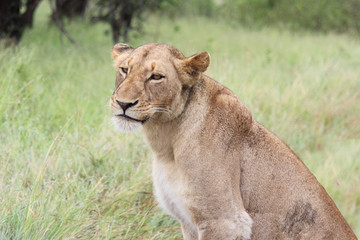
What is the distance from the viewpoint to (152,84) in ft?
10.4

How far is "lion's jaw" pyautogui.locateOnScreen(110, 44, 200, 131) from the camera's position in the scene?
10.1 feet

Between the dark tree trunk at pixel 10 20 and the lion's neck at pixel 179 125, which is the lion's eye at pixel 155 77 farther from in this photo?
the dark tree trunk at pixel 10 20

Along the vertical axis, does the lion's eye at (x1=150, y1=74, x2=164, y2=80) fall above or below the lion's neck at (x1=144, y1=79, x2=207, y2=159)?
above

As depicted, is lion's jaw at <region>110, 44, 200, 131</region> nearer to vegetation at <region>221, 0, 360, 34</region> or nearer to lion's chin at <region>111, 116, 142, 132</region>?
lion's chin at <region>111, 116, 142, 132</region>

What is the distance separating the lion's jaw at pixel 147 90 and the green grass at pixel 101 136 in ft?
2.07

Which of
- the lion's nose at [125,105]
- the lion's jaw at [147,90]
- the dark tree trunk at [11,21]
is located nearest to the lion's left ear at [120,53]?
the lion's jaw at [147,90]

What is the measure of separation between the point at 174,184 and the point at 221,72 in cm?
374

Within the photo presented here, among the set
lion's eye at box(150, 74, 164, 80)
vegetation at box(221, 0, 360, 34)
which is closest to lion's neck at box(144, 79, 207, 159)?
lion's eye at box(150, 74, 164, 80)

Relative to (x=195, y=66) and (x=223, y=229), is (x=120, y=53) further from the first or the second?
(x=223, y=229)

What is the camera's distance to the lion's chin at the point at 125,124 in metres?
3.10

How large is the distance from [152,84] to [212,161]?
56 centimetres

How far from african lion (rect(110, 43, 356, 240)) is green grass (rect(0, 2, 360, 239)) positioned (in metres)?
0.66

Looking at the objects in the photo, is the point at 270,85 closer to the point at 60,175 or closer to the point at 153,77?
the point at 60,175

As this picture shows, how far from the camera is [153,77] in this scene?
126 inches
